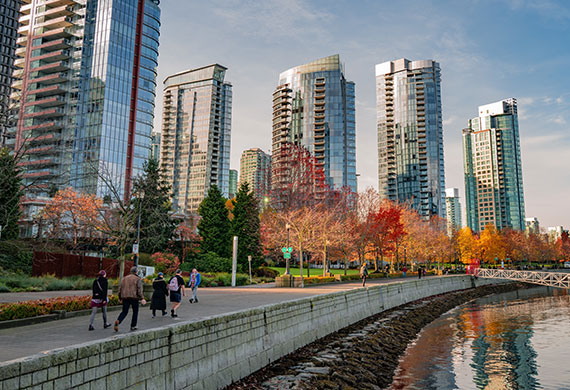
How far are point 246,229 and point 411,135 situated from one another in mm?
124073

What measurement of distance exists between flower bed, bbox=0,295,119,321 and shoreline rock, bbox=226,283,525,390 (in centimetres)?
666

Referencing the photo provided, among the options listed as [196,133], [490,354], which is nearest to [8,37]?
[196,133]

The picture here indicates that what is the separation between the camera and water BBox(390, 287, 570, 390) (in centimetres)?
1496

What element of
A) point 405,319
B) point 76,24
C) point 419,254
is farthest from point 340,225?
point 76,24

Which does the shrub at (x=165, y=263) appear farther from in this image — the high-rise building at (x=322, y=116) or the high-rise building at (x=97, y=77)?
the high-rise building at (x=322, y=116)

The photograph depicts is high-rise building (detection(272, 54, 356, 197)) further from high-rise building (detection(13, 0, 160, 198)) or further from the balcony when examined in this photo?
the balcony

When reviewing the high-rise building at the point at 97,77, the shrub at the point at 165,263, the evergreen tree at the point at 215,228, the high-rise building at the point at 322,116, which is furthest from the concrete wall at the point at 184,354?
the high-rise building at the point at 322,116

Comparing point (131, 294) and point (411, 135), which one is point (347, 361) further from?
point (411, 135)

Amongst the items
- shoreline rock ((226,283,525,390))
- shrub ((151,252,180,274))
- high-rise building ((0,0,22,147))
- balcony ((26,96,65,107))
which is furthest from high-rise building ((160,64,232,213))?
shoreline rock ((226,283,525,390))

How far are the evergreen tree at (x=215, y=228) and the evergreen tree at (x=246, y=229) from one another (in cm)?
122

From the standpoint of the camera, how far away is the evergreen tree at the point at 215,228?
163 ft

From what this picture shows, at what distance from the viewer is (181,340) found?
983 cm

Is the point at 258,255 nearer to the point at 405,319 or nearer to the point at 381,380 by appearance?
the point at 405,319

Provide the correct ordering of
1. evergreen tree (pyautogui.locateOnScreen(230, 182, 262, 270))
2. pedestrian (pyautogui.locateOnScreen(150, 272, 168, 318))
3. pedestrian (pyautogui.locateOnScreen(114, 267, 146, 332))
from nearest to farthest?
pedestrian (pyautogui.locateOnScreen(114, 267, 146, 332))
pedestrian (pyautogui.locateOnScreen(150, 272, 168, 318))
evergreen tree (pyautogui.locateOnScreen(230, 182, 262, 270))
